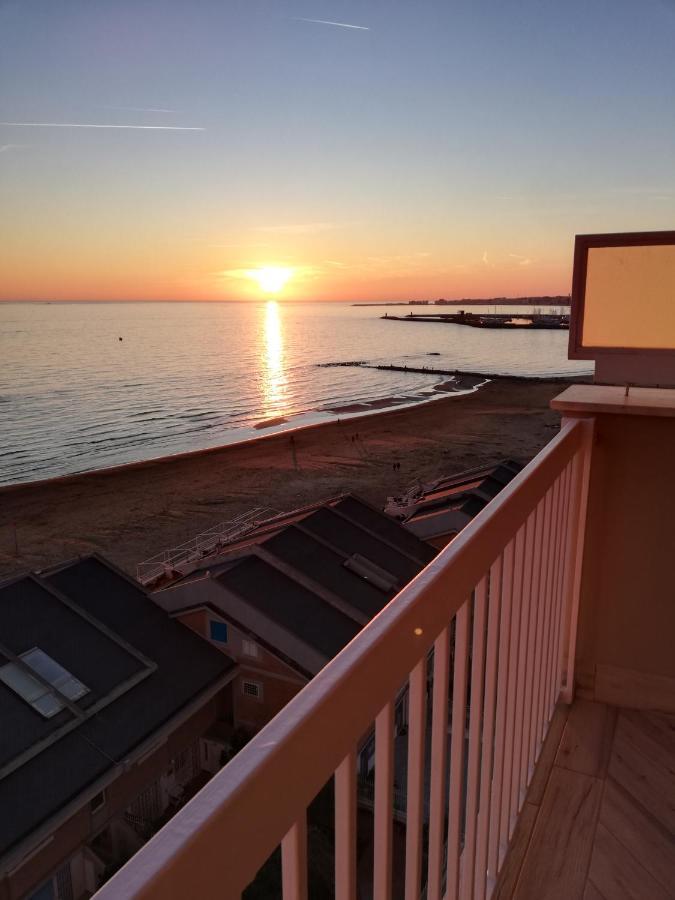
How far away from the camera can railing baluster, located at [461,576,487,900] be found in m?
1.41

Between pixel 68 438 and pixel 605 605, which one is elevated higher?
pixel 605 605

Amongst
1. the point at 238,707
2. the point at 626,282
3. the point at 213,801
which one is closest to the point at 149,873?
the point at 213,801

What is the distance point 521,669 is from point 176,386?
56.8 metres

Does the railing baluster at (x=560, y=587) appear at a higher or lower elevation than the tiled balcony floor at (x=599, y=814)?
higher

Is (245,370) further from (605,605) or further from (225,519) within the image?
(605,605)

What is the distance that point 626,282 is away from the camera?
2.75 meters

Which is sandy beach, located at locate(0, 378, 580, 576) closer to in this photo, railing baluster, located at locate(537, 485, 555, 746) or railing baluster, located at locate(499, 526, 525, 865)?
railing baluster, located at locate(537, 485, 555, 746)

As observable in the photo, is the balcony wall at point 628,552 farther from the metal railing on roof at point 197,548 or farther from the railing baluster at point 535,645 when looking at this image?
the metal railing on roof at point 197,548

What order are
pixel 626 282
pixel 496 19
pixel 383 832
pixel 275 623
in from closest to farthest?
pixel 383 832 → pixel 626 282 → pixel 496 19 → pixel 275 623

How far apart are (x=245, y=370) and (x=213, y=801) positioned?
6879 centimetres

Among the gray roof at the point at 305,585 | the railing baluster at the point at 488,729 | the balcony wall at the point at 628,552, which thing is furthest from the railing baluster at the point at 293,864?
the gray roof at the point at 305,585

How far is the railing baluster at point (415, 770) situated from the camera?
39.9 inches

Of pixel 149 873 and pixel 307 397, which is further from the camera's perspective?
pixel 307 397

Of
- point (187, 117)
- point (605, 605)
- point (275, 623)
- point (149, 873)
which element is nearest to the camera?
point (149, 873)
